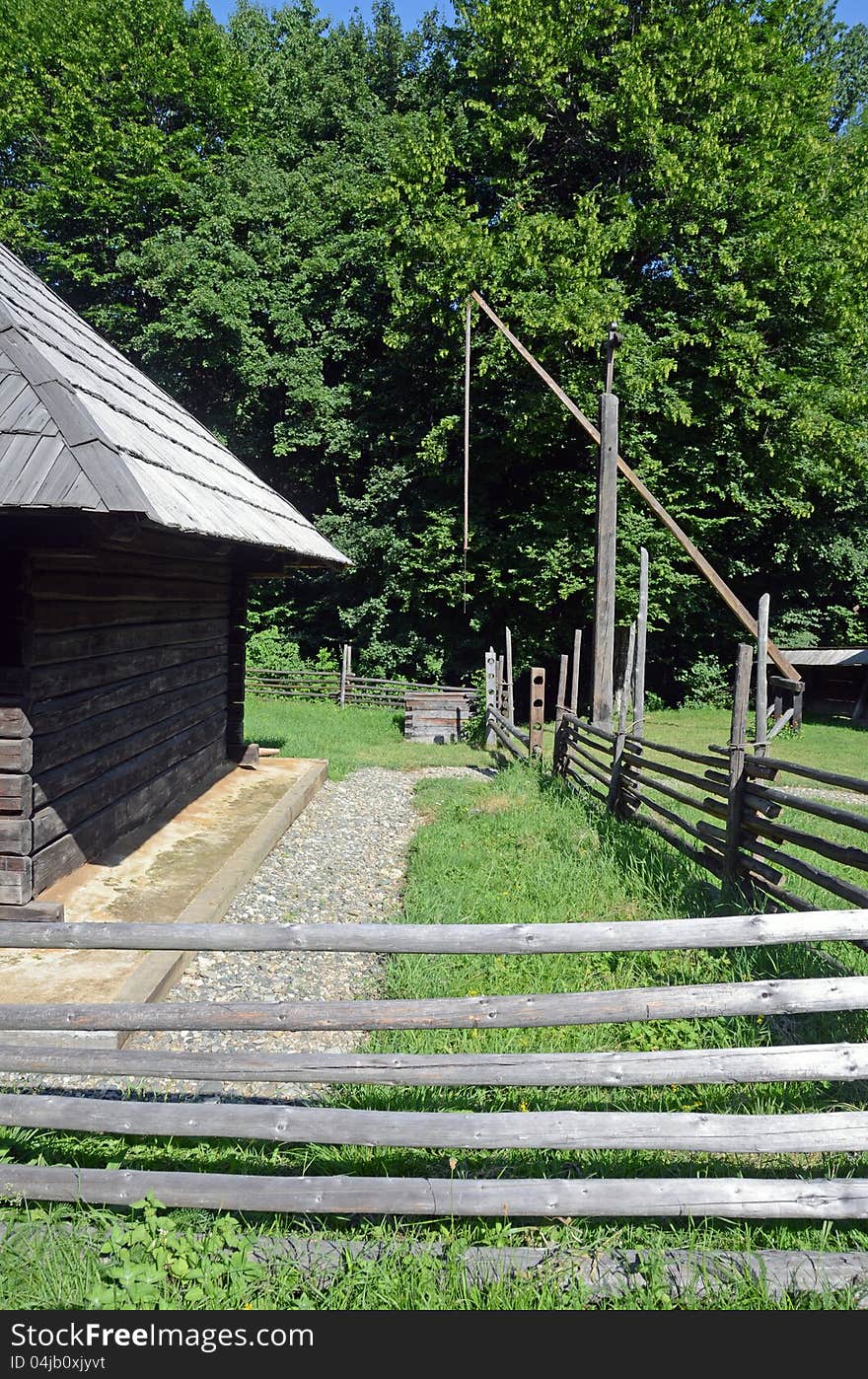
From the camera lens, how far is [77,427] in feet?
13.3

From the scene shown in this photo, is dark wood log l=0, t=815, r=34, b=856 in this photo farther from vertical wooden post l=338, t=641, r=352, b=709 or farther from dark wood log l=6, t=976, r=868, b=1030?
vertical wooden post l=338, t=641, r=352, b=709

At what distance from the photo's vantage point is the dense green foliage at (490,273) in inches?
695

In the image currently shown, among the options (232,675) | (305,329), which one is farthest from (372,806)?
(305,329)

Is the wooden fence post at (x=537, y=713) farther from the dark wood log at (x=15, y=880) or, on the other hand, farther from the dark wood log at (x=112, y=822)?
the dark wood log at (x=15, y=880)

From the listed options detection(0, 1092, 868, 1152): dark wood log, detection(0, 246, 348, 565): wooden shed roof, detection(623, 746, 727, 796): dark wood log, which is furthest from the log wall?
detection(623, 746, 727, 796): dark wood log

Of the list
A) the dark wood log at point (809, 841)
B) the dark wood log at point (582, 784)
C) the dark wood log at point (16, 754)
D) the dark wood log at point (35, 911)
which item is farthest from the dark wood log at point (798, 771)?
the dark wood log at point (16, 754)

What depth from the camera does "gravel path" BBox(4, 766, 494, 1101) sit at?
386 centimetres

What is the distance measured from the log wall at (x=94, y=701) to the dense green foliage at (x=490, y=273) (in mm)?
12107

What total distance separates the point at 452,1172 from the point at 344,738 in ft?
42.8

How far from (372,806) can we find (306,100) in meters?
23.2

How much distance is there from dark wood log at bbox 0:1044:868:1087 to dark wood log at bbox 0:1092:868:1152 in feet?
0.32

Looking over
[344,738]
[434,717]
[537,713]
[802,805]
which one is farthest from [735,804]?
[434,717]
